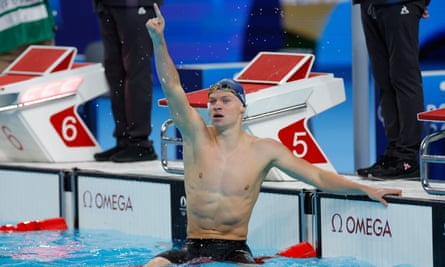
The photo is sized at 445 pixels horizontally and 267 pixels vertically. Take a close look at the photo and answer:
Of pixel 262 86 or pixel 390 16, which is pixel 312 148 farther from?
pixel 390 16

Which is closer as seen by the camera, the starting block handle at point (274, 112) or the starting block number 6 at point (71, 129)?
the starting block handle at point (274, 112)

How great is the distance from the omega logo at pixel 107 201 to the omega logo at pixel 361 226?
1.69 meters

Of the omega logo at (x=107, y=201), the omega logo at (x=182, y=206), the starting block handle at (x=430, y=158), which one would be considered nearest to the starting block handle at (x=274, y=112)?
the omega logo at (x=182, y=206)

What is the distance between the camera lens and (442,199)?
5785 mm

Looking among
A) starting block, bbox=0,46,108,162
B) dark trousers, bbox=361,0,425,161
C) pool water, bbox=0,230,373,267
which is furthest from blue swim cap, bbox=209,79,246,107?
starting block, bbox=0,46,108,162

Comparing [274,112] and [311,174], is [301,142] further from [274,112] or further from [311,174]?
[311,174]

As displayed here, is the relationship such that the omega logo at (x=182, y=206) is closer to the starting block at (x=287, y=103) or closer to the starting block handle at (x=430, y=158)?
the starting block at (x=287, y=103)

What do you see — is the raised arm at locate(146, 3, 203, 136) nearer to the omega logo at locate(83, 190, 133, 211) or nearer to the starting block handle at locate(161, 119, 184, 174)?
the starting block handle at locate(161, 119, 184, 174)

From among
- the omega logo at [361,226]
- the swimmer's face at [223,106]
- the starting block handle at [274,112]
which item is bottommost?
the omega logo at [361,226]

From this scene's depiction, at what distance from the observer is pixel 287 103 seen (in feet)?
22.8

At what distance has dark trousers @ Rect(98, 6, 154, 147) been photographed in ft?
25.7

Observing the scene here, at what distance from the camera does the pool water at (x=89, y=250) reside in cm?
625

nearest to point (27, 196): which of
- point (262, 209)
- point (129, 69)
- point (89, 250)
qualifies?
point (129, 69)

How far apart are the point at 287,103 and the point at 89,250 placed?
153cm
